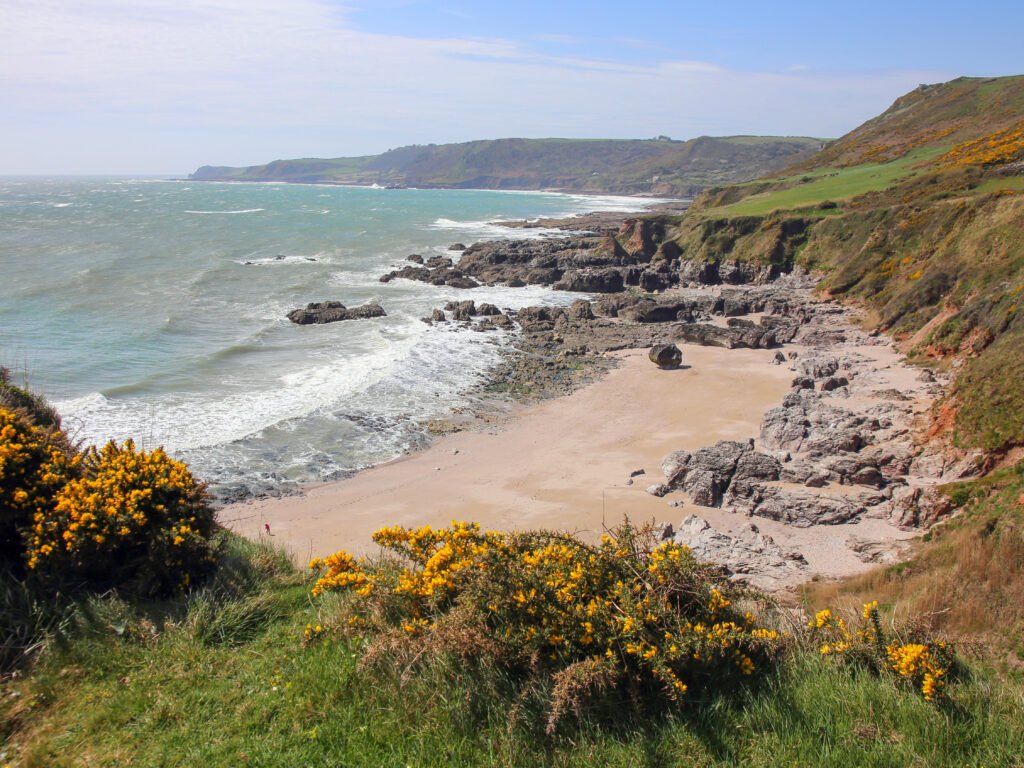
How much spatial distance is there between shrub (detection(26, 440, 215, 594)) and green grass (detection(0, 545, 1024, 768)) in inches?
33.0

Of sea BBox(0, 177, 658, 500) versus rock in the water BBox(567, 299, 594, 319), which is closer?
sea BBox(0, 177, 658, 500)

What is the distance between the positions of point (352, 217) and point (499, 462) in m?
93.1

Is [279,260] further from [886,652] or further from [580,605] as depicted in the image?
[886,652]

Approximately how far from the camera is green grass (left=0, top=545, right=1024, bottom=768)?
4.59m

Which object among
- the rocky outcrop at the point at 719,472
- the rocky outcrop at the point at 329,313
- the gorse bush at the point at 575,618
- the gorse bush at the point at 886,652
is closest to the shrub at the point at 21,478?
the gorse bush at the point at 575,618

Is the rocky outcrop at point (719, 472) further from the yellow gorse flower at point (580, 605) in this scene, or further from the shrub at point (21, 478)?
the shrub at point (21, 478)

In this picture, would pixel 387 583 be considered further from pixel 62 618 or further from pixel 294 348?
pixel 294 348

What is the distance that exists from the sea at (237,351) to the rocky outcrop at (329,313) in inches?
30.4

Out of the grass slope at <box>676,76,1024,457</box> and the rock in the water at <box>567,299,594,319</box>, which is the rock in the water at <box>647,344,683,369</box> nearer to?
the grass slope at <box>676,76,1024,457</box>

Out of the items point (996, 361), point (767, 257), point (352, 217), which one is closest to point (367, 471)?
point (996, 361)

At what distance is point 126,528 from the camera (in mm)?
6301

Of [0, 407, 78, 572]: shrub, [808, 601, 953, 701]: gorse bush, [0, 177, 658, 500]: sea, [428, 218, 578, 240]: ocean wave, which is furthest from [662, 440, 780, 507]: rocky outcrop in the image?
[428, 218, 578, 240]: ocean wave

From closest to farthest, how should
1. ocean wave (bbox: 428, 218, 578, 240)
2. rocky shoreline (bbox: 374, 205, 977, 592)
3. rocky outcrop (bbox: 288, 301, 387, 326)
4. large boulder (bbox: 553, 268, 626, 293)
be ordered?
1. rocky shoreline (bbox: 374, 205, 977, 592)
2. rocky outcrop (bbox: 288, 301, 387, 326)
3. large boulder (bbox: 553, 268, 626, 293)
4. ocean wave (bbox: 428, 218, 578, 240)

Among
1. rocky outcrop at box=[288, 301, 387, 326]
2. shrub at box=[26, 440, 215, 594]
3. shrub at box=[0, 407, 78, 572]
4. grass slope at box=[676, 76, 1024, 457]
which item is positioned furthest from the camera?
rocky outcrop at box=[288, 301, 387, 326]
